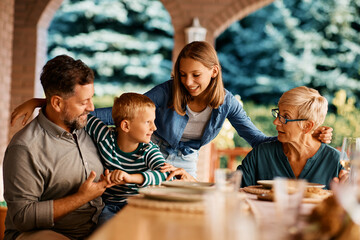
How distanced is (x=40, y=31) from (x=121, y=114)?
472 cm

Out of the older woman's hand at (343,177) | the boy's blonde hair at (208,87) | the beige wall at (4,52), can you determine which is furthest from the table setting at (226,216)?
the beige wall at (4,52)

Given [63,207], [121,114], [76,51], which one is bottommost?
[63,207]

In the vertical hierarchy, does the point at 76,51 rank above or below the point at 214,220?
above

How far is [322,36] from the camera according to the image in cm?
1255

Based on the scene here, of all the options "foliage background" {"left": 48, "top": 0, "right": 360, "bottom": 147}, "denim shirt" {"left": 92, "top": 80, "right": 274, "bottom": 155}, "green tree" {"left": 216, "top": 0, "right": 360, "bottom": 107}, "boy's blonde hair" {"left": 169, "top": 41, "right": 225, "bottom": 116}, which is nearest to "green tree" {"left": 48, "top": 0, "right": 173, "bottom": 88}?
"foliage background" {"left": 48, "top": 0, "right": 360, "bottom": 147}

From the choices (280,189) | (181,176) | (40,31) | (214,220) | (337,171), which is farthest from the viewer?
(40,31)

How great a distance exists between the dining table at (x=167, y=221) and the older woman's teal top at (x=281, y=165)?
87cm

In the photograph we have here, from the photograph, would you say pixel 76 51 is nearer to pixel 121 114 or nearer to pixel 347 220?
pixel 121 114

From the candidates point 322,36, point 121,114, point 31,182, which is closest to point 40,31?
point 121,114

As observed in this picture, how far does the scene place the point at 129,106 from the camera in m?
2.56

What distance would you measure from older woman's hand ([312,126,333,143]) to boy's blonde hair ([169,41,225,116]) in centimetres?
62

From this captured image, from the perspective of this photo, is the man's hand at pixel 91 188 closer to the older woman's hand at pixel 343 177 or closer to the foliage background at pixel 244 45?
the older woman's hand at pixel 343 177

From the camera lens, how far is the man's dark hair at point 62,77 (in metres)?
2.18

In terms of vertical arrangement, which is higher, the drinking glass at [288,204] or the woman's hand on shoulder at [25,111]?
the woman's hand on shoulder at [25,111]
